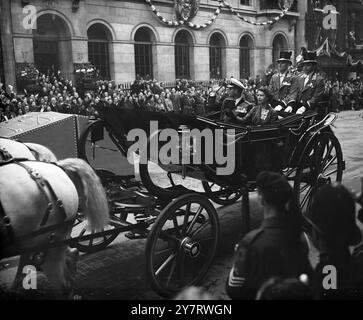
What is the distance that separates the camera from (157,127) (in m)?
3.01

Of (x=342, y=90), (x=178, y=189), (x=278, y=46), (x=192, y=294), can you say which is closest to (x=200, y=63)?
(x=278, y=46)

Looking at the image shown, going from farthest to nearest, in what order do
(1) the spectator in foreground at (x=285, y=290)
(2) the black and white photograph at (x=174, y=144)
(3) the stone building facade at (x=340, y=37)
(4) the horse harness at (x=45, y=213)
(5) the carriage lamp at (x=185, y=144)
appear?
(3) the stone building facade at (x=340, y=37) → (5) the carriage lamp at (x=185, y=144) → (4) the horse harness at (x=45, y=213) → (2) the black and white photograph at (x=174, y=144) → (1) the spectator in foreground at (x=285, y=290)

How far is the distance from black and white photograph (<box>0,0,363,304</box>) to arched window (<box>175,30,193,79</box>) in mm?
11

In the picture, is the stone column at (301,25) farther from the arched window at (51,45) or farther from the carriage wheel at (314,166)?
the arched window at (51,45)

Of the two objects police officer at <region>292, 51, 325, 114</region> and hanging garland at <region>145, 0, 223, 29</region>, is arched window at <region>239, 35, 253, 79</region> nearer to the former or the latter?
hanging garland at <region>145, 0, 223, 29</region>

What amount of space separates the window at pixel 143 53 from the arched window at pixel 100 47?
0.22m

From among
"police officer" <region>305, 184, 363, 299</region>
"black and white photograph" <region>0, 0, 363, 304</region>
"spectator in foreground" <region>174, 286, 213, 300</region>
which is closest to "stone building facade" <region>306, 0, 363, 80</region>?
"black and white photograph" <region>0, 0, 363, 304</region>

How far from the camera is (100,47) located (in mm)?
2922

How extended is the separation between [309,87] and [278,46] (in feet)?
1.93

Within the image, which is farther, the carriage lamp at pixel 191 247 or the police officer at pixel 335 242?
the carriage lamp at pixel 191 247

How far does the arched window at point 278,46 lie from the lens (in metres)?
3.23

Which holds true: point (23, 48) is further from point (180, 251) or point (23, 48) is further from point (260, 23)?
point (180, 251)

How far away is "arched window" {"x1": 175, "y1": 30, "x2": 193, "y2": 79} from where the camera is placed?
3051 mm

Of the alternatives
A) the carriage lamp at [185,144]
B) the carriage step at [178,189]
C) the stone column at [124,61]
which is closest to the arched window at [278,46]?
the carriage lamp at [185,144]
